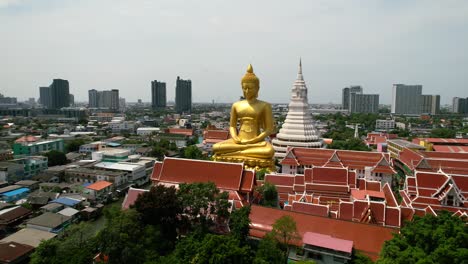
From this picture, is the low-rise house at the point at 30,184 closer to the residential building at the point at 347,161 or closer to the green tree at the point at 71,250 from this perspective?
the green tree at the point at 71,250

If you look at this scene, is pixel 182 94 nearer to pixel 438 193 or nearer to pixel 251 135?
pixel 251 135

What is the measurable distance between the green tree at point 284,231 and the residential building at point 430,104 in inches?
5693

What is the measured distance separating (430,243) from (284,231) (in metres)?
4.63

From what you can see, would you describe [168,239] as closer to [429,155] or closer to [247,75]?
[247,75]

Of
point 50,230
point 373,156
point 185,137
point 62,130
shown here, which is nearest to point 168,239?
point 50,230

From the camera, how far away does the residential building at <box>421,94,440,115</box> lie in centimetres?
13070

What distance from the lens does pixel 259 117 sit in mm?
21375

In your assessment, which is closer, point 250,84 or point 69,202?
point 69,202

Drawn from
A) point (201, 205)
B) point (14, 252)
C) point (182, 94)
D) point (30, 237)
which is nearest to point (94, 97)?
point (182, 94)

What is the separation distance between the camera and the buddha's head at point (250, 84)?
21.1 m

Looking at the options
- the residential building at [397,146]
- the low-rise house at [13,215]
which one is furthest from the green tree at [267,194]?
the residential building at [397,146]

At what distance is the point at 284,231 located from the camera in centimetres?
1160

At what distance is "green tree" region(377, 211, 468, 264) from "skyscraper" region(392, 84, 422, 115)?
144 meters

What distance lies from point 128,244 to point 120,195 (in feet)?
47.5
